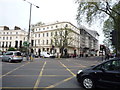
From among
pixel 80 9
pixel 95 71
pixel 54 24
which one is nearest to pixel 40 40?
pixel 54 24

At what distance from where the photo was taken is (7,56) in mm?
19141

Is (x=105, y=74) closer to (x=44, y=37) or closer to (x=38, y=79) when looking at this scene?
(x=38, y=79)

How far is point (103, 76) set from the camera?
537 centimetres

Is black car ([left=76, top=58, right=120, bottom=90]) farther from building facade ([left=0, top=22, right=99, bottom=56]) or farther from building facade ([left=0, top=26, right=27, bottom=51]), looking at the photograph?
building facade ([left=0, top=26, right=27, bottom=51])

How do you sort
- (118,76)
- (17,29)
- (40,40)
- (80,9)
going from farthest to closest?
(17,29), (40,40), (80,9), (118,76)

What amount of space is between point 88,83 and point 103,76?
31.2 inches

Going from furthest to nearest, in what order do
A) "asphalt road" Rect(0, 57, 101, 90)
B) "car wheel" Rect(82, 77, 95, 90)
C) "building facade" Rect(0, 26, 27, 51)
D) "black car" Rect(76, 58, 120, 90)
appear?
"building facade" Rect(0, 26, 27, 51) < "asphalt road" Rect(0, 57, 101, 90) < "car wheel" Rect(82, 77, 95, 90) < "black car" Rect(76, 58, 120, 90)

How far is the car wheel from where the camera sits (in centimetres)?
564

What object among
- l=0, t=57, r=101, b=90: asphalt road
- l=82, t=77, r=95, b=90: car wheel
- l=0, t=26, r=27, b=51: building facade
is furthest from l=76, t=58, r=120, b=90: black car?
l=0, t=26, r=27, b=51: building facade

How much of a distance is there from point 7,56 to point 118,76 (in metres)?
17.6

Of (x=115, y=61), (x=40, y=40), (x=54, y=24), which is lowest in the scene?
(x=115, y=61)

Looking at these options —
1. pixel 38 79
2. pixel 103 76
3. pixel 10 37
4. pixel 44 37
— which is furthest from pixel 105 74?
pixel 10 37

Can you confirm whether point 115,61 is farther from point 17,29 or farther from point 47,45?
point 17,29

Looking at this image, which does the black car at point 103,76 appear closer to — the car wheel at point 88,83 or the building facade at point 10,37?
the car wheel at point 88,83
